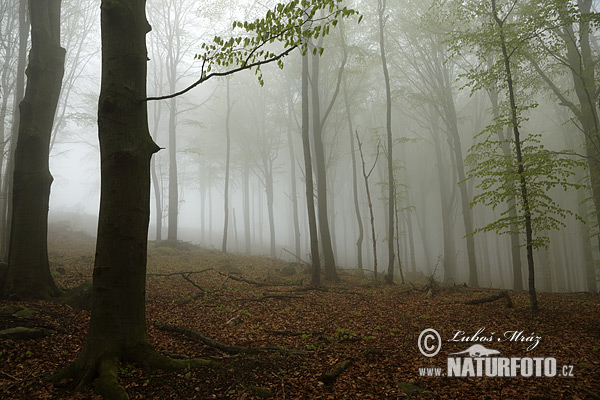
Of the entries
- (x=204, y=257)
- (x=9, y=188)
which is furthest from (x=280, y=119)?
(x=9, y=188)

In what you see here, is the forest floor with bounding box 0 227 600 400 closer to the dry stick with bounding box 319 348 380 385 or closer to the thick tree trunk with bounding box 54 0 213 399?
the dry stick with bounding box 319 348 380 385

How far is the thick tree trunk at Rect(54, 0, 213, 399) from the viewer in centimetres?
351

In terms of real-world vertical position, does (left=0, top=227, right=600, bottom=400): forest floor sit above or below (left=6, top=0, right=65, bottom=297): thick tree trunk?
below

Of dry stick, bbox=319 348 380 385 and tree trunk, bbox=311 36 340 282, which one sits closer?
dry stick, bbox=319 348 380 385

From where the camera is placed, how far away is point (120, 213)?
11.7ft

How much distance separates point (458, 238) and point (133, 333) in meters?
41.7

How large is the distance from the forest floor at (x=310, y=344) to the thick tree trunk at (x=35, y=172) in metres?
0.59

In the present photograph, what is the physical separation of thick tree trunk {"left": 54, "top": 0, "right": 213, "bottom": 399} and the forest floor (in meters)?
0.27

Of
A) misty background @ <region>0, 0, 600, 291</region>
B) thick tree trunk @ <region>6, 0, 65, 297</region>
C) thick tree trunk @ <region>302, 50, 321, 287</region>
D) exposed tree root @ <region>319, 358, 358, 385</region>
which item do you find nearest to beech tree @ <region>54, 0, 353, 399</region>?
exposed tree root @ <region>319, 358, 358, 385</region>

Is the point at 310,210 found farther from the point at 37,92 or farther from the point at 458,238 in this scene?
the point at 458,238

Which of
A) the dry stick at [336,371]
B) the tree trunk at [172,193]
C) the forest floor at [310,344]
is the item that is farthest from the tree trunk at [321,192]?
the tree trunk at [172,193]

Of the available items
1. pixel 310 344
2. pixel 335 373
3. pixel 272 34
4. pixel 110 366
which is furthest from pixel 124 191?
pixel 310 344

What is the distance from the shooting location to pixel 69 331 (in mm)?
4523

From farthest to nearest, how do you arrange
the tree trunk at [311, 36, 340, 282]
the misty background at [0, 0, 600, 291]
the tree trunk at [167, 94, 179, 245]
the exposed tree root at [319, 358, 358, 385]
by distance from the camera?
the tree trunk at [167, 94, 179, 245] < the misty background at [0, 0, 600, 291] < the tree trunk at [311, 36, 340, 282] < the exposed tree root at [319, 358, 358, 385]
